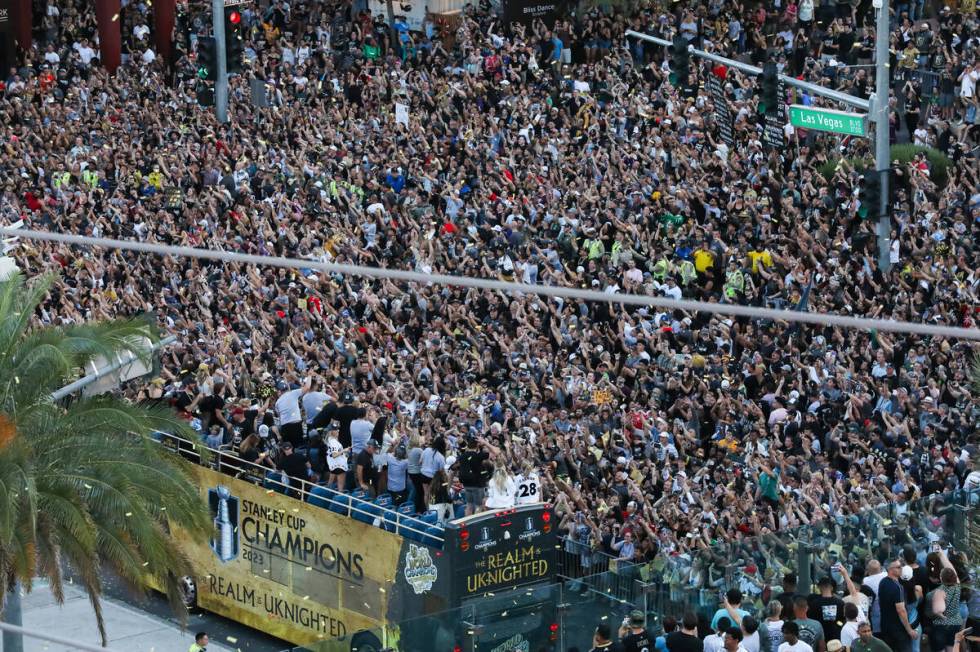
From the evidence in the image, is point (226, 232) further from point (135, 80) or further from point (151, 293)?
point (135, 80)

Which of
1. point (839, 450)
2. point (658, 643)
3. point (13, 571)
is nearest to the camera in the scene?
point (658, 643)

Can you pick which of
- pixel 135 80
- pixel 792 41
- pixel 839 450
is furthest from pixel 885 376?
pixel 135 80

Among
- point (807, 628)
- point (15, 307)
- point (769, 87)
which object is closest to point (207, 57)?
point (769, 87)

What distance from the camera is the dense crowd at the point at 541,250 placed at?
2125 centimetres

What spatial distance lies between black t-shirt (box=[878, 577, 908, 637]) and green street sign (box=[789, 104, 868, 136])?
40.5 ft

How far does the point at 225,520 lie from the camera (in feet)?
70.3

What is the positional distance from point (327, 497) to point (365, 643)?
155 inches

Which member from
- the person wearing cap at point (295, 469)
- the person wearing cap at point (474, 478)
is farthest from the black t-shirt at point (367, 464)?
the person wearing cap at point (474, 478)

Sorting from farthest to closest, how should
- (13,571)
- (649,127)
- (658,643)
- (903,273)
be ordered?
1. (649,127)
2. (903,273)
3. (13,571)
4. (658,643)

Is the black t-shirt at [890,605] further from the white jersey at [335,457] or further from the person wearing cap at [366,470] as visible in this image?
the white jersey at [335,457]

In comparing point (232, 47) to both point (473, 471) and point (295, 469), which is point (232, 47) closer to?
point (295, 469)

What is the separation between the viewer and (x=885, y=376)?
23344 millimetres

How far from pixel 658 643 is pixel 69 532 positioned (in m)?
5.60

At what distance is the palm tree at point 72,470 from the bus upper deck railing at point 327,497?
4.54 ft
